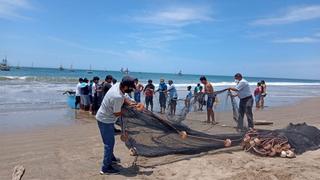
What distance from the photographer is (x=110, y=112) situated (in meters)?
6.61

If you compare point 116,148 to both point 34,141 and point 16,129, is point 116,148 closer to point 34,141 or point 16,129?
point 34,141

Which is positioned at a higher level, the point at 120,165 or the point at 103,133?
the point at 103,133

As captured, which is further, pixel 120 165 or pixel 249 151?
pixel 249 151

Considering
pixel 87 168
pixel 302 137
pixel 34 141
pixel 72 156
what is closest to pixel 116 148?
pixel 72 156

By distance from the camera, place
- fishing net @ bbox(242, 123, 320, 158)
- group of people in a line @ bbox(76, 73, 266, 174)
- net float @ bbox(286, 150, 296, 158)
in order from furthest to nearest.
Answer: fishing net @ bbox(242, 123, 320, 158) < net float @ bbox(286, 150, 296, 158) < group of people in a line @ bbox(76, 73, 266, 174)

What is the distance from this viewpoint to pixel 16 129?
1185 cm

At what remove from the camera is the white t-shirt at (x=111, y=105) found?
21.2 ft

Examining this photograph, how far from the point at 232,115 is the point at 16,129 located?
6.73 meters

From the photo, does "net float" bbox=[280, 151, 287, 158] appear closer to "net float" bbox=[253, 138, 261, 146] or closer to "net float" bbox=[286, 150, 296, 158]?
"net float" bbox=[286, 150, 296, 158]

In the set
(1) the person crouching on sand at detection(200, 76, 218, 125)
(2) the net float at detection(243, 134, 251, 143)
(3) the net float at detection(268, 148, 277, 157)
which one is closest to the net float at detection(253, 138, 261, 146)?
(2) the net float at detection(243, 134, 251, 143)

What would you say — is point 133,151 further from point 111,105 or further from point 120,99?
point 120,99

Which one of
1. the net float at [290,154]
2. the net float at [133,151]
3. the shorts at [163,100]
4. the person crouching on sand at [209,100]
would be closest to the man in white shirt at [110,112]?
the net float at [133,151]

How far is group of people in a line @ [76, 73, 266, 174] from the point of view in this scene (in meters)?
6.57

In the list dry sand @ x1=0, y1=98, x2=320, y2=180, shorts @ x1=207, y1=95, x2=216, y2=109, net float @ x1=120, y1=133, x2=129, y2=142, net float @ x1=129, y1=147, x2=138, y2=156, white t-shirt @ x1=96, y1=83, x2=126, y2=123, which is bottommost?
dry sand @ x1=0, y1=98, x2=320, y2=180
